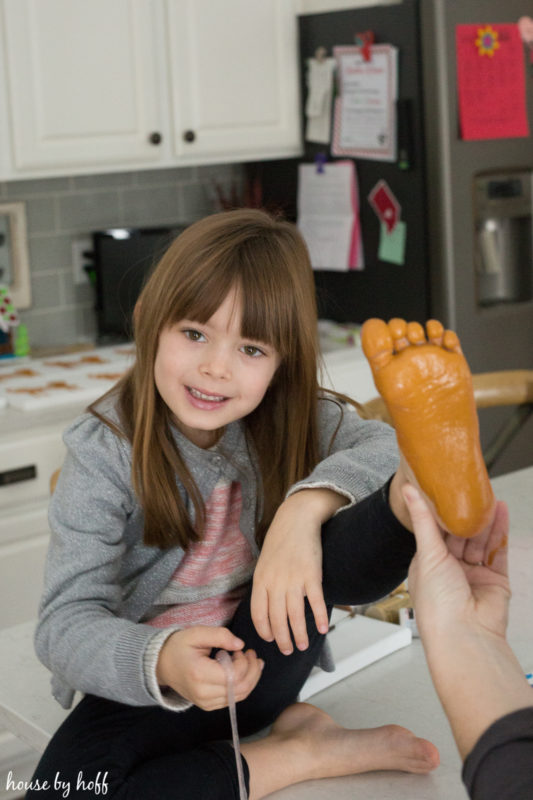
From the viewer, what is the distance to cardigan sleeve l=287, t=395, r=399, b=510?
3.57 feet

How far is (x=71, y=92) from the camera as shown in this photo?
7.80 ft

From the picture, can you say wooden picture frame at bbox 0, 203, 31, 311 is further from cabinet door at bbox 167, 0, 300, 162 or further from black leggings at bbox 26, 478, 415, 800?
black leggings at bbox 26, 478, 415, 800

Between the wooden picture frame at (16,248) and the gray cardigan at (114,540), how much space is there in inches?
59.4

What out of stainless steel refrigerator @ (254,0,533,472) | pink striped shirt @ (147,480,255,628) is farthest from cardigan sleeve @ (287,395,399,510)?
stainless steel refrigerator @ (254,0,533,472)

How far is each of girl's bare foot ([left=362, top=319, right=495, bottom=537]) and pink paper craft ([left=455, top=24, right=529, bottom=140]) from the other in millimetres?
1804

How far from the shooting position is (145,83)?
2.50 m

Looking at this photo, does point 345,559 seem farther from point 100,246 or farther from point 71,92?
point 100,246

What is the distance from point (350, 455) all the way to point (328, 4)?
200 centimetres

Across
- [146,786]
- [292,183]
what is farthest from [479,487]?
[292,183]

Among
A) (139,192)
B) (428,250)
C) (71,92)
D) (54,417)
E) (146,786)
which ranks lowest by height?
(146,786)

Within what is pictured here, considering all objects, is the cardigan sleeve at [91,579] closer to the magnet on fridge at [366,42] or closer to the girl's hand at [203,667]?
the girl's hand at [203,667]

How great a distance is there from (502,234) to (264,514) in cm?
167

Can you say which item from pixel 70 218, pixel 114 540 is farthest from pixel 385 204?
pixel 114 540

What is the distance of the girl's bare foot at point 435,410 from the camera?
2.71 ft
